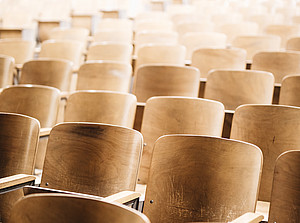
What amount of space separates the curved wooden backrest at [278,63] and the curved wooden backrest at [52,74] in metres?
0.39

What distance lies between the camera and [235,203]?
551mm

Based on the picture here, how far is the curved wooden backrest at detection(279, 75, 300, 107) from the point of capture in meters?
0.83

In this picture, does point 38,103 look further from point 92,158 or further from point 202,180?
point 202,180

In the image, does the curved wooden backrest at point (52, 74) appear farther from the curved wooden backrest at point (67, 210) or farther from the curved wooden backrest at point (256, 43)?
the curved wooden backrest at point (67, 210)

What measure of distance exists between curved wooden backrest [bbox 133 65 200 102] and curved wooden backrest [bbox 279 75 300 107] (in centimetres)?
16

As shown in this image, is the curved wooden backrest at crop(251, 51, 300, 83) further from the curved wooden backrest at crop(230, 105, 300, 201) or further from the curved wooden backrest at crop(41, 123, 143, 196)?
the curved wooden backrest at crop(41, 123, 143, 196)

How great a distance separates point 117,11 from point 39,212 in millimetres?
1757

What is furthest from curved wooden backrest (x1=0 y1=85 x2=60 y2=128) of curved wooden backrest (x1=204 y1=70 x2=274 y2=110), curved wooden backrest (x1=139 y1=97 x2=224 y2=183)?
curved wooden backrest (x1=204 y1=70 x2=274 y2=110)

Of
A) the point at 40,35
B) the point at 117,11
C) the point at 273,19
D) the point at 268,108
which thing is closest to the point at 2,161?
the point at 268,108

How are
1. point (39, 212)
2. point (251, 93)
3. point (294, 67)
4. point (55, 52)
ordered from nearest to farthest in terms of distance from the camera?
1. point (39, 212)
2. point (251, 93)
3. point (294, 67)
4. point (55, 52)

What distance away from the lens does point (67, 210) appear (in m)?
0.40

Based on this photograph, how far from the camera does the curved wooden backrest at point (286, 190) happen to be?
520mm

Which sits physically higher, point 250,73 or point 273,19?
point 273,19

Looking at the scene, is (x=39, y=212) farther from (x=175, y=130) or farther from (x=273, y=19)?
(x=273, y=19)
